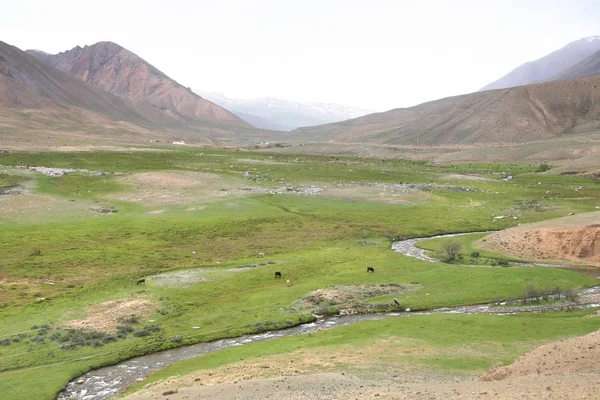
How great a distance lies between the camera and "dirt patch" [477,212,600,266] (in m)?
58.8

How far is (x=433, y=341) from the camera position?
35125 millimetres

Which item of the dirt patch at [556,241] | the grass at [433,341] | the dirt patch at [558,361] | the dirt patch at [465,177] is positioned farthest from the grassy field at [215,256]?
the dirt patch at [558,361]

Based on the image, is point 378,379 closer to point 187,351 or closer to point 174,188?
point 187,351

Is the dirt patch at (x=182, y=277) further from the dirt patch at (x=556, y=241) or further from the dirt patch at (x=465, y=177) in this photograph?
the dirt patch at (x=465, y=177)

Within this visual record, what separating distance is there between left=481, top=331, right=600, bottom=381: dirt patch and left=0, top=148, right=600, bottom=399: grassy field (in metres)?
15.4

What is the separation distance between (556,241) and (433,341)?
108ft

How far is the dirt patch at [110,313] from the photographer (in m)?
40.1

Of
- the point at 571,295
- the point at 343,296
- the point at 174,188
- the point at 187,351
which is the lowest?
the point at 187,351

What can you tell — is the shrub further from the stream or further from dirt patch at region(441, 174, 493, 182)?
dirt patch at region(441, 174, 493, 182)

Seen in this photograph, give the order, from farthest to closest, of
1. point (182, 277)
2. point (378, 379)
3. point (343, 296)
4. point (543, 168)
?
point (543, 168)
point (182, 277)
point (343, 296)
point (378, 379)

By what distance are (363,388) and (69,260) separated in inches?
1706

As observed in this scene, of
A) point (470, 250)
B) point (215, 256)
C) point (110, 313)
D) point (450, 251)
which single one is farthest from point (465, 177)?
point (110, 313)

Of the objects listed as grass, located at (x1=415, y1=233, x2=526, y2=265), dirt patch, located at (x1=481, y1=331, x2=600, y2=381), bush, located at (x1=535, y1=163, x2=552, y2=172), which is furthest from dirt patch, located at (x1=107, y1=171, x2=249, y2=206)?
dirt patch, located at (x1=481, y1=331, x2=600, y2=381)

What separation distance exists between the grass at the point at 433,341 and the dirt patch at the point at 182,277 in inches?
673
